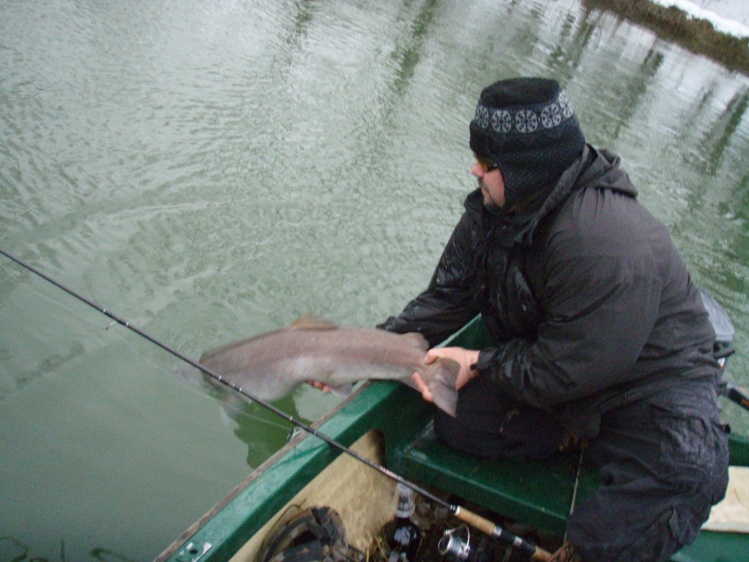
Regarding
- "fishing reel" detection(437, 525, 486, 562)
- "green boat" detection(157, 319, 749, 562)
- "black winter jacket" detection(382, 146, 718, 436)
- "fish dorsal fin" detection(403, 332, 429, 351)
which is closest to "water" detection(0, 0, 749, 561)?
"green boat" detection(157, 319, 749, 562)

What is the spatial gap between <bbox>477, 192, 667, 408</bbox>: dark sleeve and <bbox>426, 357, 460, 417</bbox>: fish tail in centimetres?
58

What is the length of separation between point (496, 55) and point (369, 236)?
12283 mm

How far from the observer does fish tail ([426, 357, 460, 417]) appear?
3254 mm

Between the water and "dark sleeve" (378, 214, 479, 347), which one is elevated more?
"dark sleeve" (378, 214, 479, 347)

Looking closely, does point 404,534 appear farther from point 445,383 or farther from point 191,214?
point 191,214

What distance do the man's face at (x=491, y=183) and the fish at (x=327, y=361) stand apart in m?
0.89

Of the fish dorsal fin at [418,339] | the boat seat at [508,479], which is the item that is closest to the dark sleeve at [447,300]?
the fish dorsal fin at [418,339]

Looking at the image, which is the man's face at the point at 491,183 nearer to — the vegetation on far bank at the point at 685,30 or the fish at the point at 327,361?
the fish at the point at 327,361

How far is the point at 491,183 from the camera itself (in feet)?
9.35

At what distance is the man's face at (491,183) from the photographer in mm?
2812

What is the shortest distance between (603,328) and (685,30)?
44.6 m

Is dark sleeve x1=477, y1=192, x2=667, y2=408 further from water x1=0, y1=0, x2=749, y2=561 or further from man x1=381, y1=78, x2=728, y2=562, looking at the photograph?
water x1=0, y1=0, x2=749, y2=561

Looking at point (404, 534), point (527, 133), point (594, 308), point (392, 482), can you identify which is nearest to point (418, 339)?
point (392, 482)

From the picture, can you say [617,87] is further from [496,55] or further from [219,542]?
[219,542]
